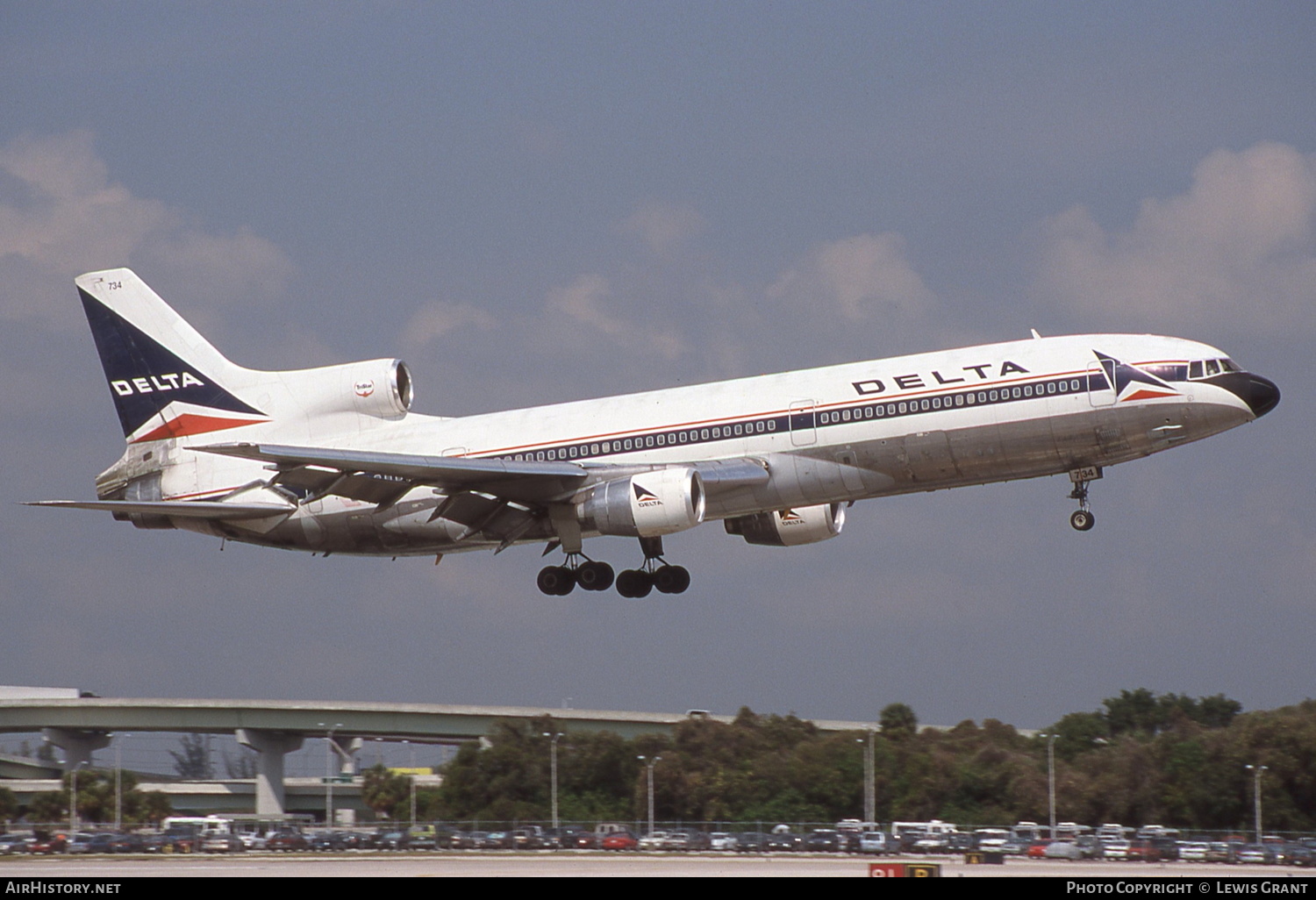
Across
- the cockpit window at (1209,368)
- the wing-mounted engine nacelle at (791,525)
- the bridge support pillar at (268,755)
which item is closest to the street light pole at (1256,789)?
the wing-mounted engine nacelle at (791,525)

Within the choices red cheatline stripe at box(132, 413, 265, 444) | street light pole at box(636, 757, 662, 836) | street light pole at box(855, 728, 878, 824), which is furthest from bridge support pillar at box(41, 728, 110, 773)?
red cheatline stripe at box(132, 413, 265, 444)

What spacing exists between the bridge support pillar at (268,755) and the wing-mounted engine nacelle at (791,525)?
74.1 meters

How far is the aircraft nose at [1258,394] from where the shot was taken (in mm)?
39250

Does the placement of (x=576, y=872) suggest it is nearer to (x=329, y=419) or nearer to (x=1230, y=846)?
(x=329, y=419)

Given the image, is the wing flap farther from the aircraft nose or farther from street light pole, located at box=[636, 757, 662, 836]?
street light pole, located at box=[636, 757, 662, 836]

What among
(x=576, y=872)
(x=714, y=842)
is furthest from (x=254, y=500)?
(x=714, y=842)

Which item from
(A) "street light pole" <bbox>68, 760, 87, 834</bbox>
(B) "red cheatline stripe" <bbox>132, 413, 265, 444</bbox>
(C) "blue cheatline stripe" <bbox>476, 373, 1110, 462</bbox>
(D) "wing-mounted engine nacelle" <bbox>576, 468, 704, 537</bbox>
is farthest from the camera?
(A) "street light pole" <bbox>68, 760, 87, 834</bbox>

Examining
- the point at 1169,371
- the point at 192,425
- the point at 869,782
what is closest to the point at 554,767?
the point at 869,782

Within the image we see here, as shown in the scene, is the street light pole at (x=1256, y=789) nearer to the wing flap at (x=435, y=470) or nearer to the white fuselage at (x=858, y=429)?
the white fuselage at (x=858, y=429)

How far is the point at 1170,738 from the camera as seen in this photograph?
Result: 3337 inches

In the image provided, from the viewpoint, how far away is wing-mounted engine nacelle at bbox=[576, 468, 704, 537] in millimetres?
40188

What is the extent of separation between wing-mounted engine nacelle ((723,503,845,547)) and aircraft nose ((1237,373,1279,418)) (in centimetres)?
1200

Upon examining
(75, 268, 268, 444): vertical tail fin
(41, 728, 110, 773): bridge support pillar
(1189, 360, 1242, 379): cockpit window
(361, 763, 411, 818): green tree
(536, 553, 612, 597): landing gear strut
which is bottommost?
(361, 763, 411, 818): green tree

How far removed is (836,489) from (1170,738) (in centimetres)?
5096
